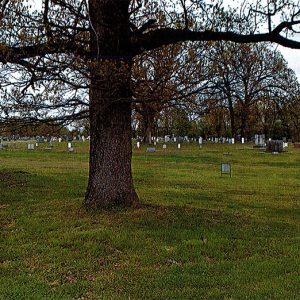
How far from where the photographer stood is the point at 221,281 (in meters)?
4.66

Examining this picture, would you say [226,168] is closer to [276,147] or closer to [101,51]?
[101,51]

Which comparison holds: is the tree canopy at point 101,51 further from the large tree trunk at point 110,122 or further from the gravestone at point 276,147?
the gravestone at point 276,147

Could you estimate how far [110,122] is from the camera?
8094 millimetres

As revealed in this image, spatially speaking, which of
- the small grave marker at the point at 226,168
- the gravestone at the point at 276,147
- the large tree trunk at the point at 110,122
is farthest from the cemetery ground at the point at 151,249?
the gravestone at the point at 276,147

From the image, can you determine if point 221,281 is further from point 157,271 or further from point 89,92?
point 89,92

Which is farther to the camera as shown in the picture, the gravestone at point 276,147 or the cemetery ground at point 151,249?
the gravestone at point 276,147

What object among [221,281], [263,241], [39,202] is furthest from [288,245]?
[39,202]

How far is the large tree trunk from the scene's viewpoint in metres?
7.54

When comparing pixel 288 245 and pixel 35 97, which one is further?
pixel 35 97

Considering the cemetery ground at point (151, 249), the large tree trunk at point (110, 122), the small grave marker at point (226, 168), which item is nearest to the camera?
the cemetery ground at point (151, 249)

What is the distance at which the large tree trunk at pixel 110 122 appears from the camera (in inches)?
297

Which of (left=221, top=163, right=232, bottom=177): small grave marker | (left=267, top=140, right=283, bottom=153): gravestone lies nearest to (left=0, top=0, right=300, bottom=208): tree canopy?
(left=221, top=163, right=232, bottom=177): small grave marker

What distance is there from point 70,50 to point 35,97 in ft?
3.40

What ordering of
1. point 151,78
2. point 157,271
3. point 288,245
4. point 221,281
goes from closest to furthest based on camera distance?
point 221,281 < point 157,271 < point 288,245 < point 151,78
